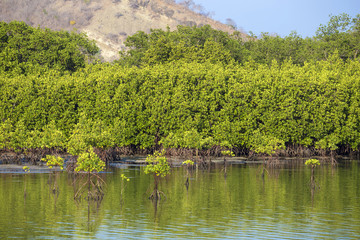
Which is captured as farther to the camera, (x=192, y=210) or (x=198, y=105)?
(x=198, y=105)

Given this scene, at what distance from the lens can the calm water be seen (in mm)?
27688

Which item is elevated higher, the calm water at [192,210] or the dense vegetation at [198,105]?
the dense vegetation at [198,105]

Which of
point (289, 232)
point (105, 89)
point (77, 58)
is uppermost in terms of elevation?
point (77, 58)

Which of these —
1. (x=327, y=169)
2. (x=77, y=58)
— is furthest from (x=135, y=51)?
(x=327, y=169)

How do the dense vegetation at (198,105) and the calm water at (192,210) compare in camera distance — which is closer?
the calm water at (192,210)

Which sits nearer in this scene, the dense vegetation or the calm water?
the calm water

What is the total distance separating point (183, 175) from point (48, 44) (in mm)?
46872

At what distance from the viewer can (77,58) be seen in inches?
3733

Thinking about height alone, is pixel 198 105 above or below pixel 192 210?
above

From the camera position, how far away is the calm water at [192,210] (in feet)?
90.8

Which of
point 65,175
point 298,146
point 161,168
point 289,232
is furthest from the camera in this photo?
point 298,146

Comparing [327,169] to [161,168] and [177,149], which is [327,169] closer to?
[177,149]

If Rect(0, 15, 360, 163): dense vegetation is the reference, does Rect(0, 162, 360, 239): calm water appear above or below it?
below

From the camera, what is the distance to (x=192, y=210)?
3397cm
